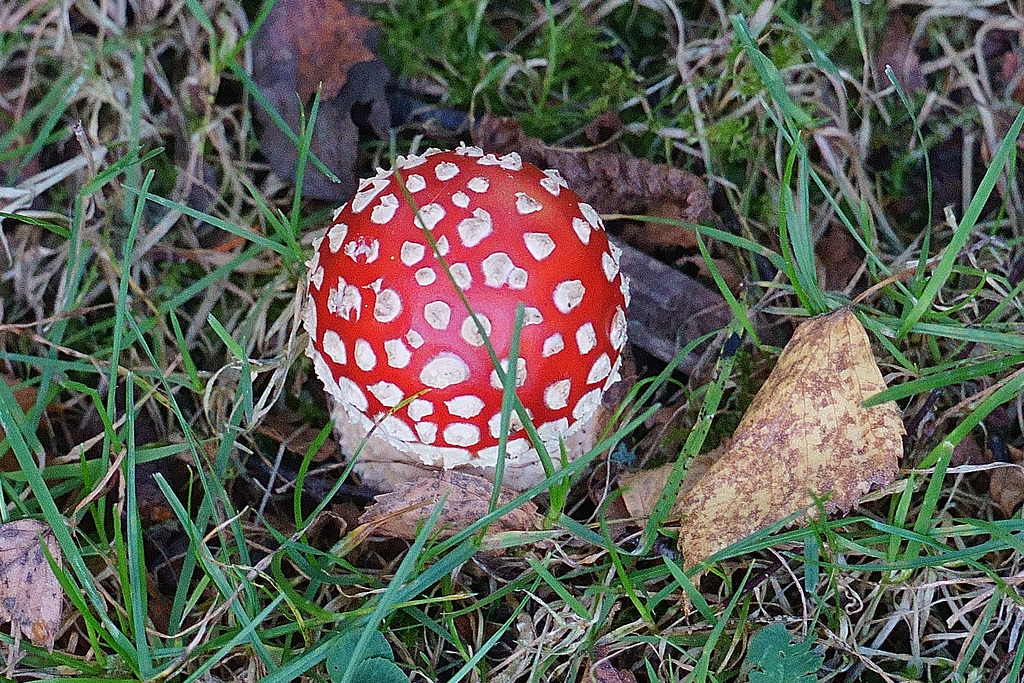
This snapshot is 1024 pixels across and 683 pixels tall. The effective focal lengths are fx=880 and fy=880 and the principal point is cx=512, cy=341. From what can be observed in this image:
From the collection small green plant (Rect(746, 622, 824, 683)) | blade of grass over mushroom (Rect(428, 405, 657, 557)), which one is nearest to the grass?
blade of grass over mushroom (Rect(428, 405, 657, 557))

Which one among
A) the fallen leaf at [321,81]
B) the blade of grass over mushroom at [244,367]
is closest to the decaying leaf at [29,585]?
the blade of grass over mushroom at [244,367]

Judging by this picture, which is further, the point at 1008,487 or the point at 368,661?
the point at 1008,487

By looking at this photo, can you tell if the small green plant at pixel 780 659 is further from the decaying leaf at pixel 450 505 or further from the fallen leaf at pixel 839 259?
the fallen leaf at pixel 839 259

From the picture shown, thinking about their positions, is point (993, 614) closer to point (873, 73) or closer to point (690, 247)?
point (690, 247)

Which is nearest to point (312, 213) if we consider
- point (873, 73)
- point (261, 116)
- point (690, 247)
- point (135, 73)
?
point (261, 116)

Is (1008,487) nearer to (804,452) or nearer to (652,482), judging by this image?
(804,452)

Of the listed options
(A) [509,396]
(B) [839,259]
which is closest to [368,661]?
(A) [509,396]
